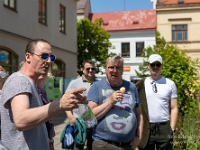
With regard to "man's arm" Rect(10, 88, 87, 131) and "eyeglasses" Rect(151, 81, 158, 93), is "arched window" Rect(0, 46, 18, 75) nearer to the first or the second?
"eyeglasses" Rect(151, 81, 158, 93)

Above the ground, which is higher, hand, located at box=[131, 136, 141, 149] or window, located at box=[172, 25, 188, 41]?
window, located at box=[172, 25, 188, 41]

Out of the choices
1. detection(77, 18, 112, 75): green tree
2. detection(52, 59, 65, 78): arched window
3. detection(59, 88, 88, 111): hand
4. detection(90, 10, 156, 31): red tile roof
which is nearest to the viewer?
detection(59, 88, 88, 111): hand

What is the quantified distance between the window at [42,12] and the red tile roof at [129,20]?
66.9ft

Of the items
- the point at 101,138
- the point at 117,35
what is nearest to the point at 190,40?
the point at 117,35

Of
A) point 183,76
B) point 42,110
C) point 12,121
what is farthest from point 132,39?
point 42,110

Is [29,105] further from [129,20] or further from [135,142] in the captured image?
[129,20]

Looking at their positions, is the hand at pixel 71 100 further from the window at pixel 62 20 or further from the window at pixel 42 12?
the window at pixel 62 20

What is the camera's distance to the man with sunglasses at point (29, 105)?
1890 mm

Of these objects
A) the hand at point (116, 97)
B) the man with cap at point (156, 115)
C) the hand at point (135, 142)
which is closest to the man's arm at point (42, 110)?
the hand at point (116, 97)

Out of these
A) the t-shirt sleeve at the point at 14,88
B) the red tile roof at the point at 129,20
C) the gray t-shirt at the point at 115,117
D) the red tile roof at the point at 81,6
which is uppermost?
the red tile roof at the point at 81,6

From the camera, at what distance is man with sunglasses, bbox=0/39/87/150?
6.20ft

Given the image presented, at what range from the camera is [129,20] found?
38.0 m

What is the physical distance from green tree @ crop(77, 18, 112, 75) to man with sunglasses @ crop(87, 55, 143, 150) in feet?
65.9

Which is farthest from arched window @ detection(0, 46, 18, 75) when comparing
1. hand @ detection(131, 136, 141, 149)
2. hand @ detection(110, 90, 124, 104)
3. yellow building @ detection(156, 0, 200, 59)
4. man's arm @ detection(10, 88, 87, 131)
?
yellow building @ detection(156, 0, 200, 59)
